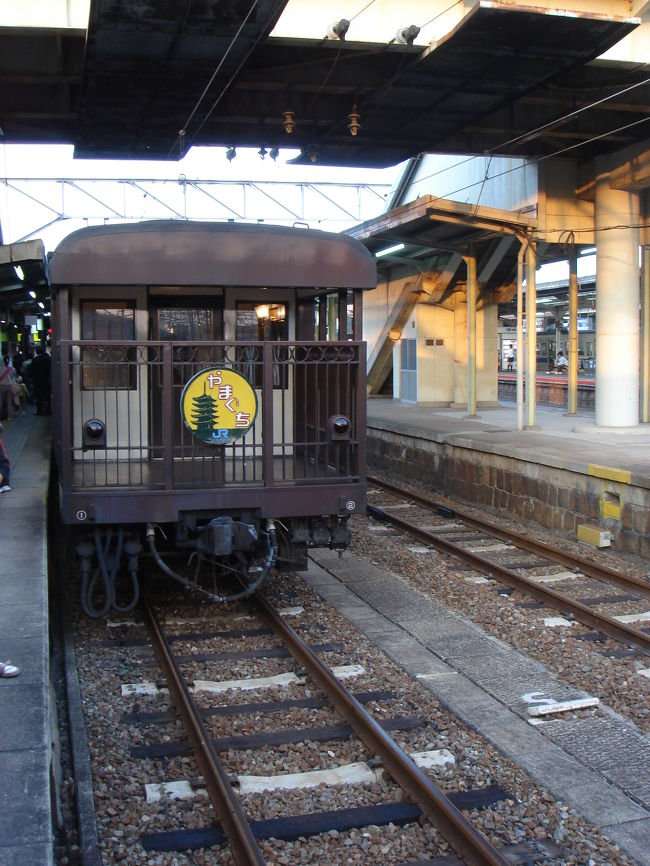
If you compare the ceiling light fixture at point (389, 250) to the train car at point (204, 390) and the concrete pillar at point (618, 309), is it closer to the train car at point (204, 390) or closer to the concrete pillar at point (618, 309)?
the concrete pillar at point (618, 309)

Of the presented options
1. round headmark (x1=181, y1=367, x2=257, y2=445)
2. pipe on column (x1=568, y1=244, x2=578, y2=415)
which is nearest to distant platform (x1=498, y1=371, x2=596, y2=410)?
pipe on column (x1=568, y1=244, x2=578, y2=415)

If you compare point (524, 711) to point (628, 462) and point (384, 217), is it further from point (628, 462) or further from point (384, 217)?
point (384, 217)

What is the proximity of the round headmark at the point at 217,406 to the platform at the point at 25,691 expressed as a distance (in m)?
1.60

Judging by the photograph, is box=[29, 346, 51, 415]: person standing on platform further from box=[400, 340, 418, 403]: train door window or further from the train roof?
the train roof

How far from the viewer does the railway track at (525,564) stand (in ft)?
24.8

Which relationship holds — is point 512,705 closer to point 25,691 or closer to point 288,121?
point 25,691

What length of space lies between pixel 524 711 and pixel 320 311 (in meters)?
3.83

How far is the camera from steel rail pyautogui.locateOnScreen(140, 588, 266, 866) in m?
3.91

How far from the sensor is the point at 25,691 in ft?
15.0

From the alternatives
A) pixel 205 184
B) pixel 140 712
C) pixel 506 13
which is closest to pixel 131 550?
pixel 140 712

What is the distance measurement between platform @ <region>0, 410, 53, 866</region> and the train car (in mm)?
591

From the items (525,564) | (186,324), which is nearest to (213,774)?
(186,324)

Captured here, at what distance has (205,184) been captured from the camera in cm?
2436

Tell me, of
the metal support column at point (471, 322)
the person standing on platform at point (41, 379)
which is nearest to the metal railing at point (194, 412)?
the metal support column at point (471, 322)
